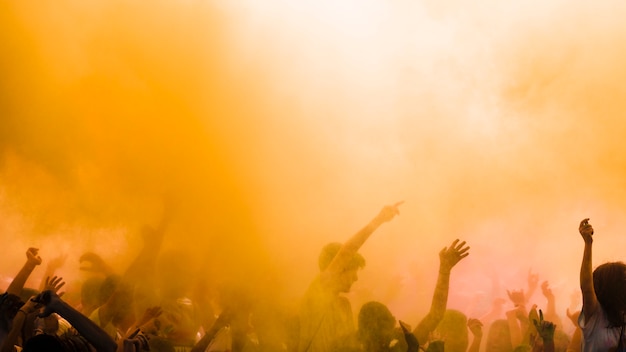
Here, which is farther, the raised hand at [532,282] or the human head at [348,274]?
the raised hand at [532,282]

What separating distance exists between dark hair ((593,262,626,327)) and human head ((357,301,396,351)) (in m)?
1.55

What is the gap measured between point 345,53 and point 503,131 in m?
1.82

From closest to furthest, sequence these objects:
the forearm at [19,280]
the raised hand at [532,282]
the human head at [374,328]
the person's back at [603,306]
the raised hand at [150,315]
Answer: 1. the person's back at [603,306]
2. the raised hand at [150,315]
3. the forearm at [19,280]
4. the human head at [374,328]
5. the raised hand at [532,282]

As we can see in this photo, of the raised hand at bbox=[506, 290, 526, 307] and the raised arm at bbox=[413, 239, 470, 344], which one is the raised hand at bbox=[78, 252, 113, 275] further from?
the raised hand at bbox=[506, 290, 526, 307]

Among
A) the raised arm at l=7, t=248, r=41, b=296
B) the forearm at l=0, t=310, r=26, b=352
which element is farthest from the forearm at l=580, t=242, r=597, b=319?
the raised arm at l=7, t=248, r=41, b=296

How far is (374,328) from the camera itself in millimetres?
4027

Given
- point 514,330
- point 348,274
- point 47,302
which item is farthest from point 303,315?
→ point 47,302

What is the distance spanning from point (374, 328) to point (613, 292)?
166cm

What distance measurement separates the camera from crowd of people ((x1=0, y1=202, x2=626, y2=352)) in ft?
9.27

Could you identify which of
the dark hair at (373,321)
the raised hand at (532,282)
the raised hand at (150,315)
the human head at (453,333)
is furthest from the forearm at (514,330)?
the raised hand at (150,315)

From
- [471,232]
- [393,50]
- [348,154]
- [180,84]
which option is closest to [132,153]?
[180,84]

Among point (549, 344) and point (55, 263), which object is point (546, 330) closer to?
point (549, 344)

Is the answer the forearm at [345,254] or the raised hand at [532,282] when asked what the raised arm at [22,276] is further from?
the raised hand at [532,282]

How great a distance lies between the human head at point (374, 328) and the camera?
400 cm
